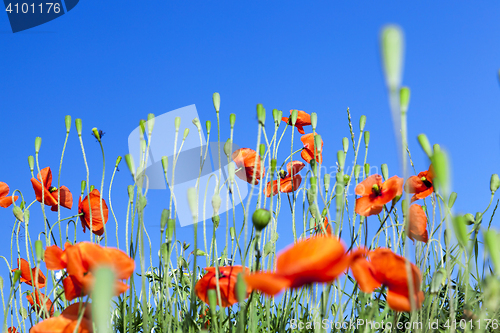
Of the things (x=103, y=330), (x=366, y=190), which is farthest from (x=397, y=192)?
(x=103, y=330)

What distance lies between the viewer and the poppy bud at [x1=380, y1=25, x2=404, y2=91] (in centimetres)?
35

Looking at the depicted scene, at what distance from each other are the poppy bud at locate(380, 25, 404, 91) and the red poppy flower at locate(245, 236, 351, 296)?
0.20 meters

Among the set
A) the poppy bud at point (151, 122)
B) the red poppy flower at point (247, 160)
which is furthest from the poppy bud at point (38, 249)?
the red poppy flower at point (247, 160)

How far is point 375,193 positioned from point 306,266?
0.64 metres

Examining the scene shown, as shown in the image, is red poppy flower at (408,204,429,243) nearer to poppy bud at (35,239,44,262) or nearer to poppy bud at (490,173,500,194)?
poppy bud at (490,173,500,194)

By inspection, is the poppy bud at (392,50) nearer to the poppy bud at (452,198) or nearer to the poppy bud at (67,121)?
the poppy bud at (452,198)

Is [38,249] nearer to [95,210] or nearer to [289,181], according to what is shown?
[95,210]

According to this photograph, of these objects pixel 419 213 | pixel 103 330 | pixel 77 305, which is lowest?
pixel 103 330

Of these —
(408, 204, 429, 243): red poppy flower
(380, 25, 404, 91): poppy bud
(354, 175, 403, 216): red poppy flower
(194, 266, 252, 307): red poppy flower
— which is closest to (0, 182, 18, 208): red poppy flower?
(194, 266, 252, 307): red poppy flower

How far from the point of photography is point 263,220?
2.04ft

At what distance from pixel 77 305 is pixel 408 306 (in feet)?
1.90

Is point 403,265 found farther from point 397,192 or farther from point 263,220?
point 397,192

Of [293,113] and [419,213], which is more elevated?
[293,113]

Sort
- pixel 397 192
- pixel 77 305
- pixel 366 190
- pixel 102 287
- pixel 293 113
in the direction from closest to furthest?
pixel 102 287 → pixel 77 305 → pixel 397 192 → pixel 366 190 → pixel 293 113
